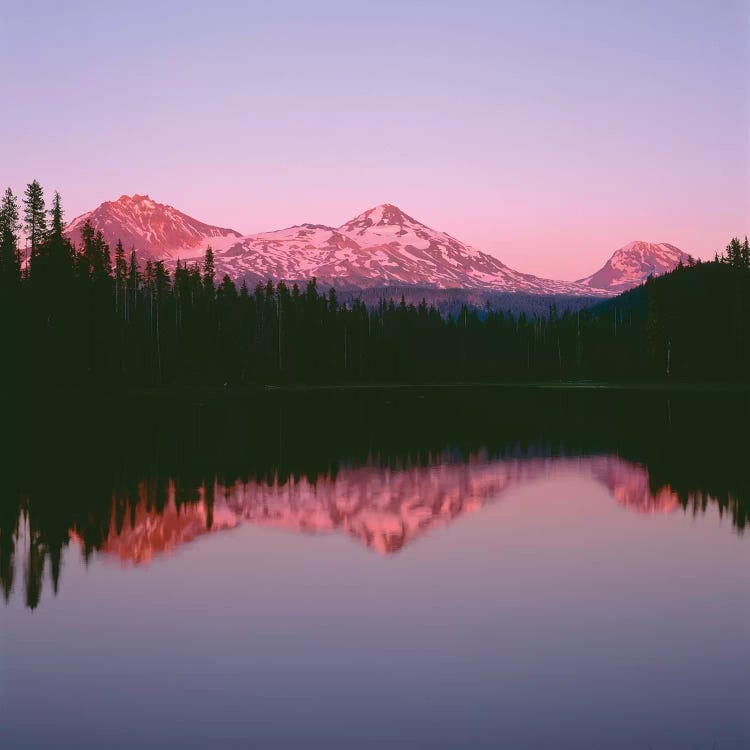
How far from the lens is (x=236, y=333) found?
141m

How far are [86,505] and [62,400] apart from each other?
189ft

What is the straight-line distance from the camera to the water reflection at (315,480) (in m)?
19.0

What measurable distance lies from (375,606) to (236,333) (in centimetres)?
12978

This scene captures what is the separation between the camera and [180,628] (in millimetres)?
12445

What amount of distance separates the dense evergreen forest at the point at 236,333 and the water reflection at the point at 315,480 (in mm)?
36802

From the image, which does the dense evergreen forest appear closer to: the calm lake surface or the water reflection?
the water reflection

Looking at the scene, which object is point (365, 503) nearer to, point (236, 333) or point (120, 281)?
point (120, 281)

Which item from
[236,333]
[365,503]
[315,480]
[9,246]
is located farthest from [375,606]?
[236,333]

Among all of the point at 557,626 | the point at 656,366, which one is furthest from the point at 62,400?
the point at 656,366

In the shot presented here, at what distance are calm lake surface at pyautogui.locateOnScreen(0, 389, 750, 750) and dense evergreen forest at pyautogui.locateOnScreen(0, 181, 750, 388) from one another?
2094 inches

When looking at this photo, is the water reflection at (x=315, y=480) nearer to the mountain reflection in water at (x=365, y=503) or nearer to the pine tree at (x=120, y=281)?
the mountain reflection in water at (x=365, y=503)

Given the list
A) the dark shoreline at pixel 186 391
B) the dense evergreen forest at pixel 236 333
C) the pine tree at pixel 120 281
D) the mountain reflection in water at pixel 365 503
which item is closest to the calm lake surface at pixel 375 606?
the mountain reflection in water at pixel 365 503

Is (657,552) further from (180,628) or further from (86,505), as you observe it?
(86,505)

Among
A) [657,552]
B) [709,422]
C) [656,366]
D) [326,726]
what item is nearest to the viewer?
[326,726]
